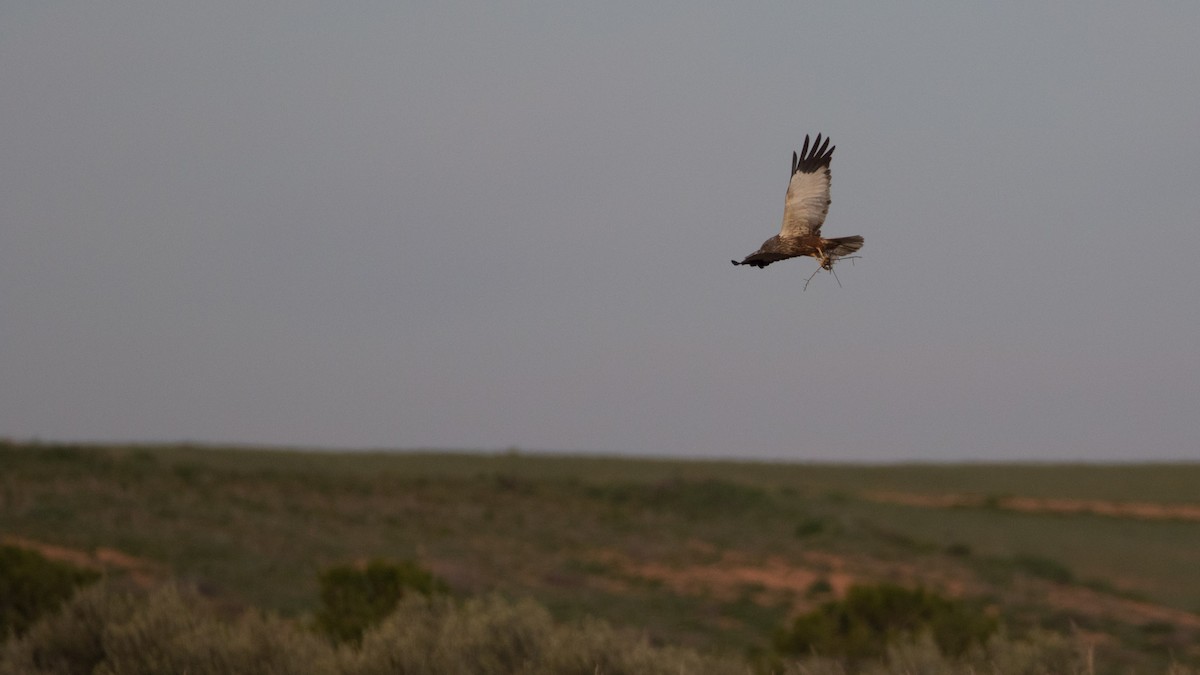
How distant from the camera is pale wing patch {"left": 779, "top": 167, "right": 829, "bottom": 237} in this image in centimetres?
558

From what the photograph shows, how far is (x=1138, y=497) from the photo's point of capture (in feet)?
174

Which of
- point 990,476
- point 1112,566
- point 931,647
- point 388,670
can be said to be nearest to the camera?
point 388,670

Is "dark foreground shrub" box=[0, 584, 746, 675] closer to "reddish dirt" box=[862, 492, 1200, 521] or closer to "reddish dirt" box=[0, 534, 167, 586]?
"reddish dirt" box=[0, 534, 167, 586]

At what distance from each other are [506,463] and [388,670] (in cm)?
5350

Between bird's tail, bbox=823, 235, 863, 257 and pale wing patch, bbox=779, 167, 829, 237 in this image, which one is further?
pale wing patch, bbox=779, 167, 829, 237

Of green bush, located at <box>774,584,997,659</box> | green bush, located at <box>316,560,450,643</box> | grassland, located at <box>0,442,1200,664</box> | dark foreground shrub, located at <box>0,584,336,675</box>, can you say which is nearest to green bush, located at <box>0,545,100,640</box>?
green bush, located at <box>316,560,450,643</box>

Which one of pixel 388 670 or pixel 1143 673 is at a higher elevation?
pixel 388 670

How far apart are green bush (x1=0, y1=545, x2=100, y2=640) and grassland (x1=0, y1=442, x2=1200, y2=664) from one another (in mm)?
6339

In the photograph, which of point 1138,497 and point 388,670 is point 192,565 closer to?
point 388,670

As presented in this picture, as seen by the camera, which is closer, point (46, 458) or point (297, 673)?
point (297, 673)

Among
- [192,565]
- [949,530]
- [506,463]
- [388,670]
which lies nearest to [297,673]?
[388,670]

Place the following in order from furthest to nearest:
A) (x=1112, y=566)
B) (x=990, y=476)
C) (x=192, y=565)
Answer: (x=990, y=476)
(x=1112, y=566)
(x=192, y=565)

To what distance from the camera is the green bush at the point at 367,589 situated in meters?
18.3

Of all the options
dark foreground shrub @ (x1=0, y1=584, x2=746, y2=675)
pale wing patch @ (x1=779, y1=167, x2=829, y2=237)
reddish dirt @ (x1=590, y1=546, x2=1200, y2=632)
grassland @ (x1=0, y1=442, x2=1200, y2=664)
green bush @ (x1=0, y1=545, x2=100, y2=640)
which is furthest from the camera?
reddish dirt @ (x1=590, y1=546, x2=1200, y2=632)
